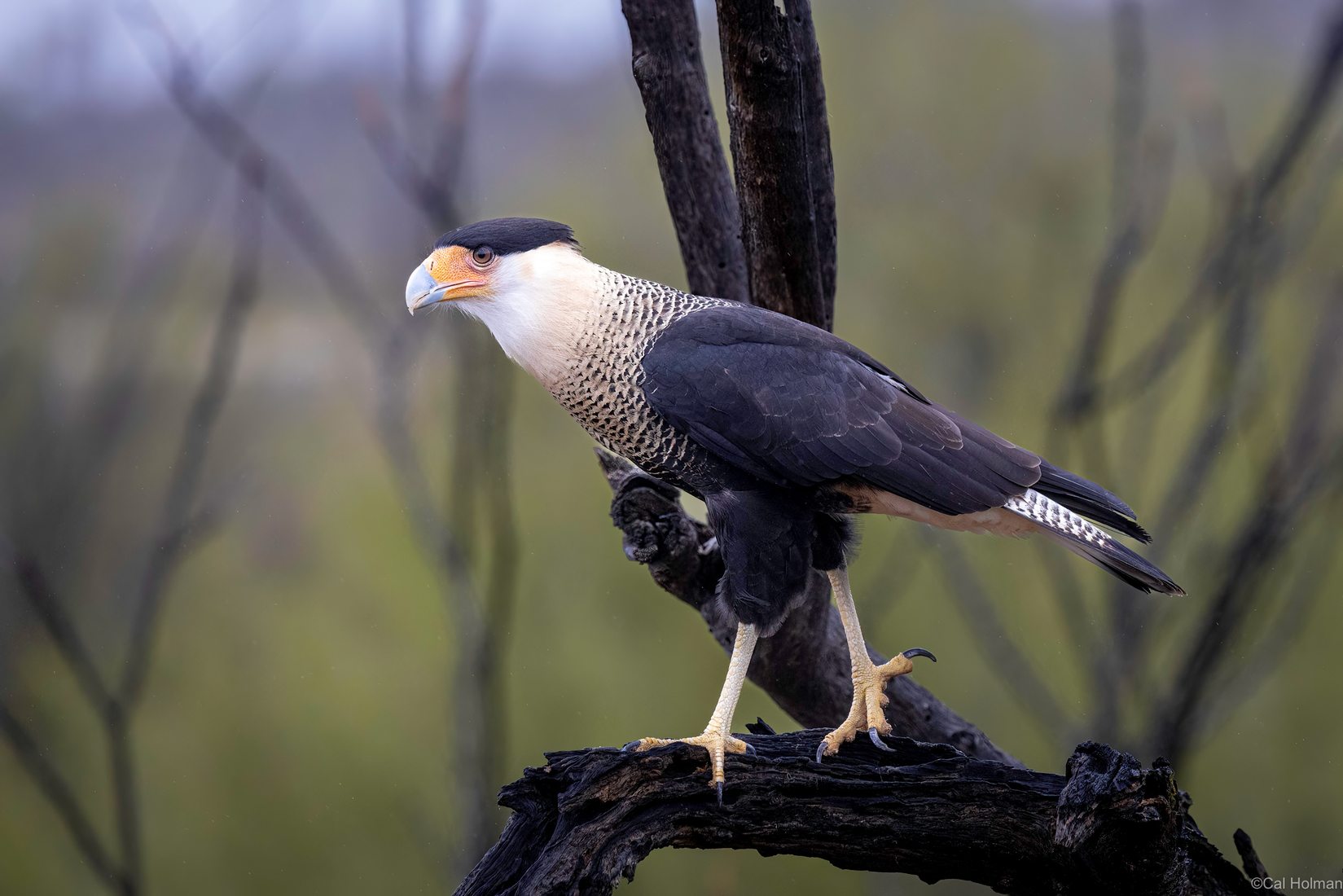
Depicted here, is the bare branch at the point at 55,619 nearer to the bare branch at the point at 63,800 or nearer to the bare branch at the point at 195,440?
the bare branch at the point at 195,440

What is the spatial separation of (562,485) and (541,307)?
1.37m

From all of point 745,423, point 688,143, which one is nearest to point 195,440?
point 688,143

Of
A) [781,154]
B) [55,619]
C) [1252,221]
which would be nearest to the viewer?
[781,154]

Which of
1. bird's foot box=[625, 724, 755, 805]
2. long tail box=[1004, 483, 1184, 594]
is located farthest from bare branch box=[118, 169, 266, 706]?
long tail box=[1004, 483, 1184, 594]

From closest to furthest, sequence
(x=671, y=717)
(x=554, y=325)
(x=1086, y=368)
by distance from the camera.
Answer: (x=554, y=325), (x=1086, y=368), (x=671, y=717)

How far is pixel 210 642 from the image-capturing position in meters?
2.80

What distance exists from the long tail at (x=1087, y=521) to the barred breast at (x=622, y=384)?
1.72 ft

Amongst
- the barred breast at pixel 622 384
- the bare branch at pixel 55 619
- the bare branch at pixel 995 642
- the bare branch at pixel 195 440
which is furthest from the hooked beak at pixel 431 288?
the bare branch at pixel 995 642

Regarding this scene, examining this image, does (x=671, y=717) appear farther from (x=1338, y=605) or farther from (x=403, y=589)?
(x=1338, y=605)

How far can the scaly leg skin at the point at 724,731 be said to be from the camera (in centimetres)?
161

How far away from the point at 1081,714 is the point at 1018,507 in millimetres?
1596

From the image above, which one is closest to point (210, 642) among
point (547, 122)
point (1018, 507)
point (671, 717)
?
point (671, 717)

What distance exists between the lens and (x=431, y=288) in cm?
168

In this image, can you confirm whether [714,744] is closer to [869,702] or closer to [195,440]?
[869,702]
